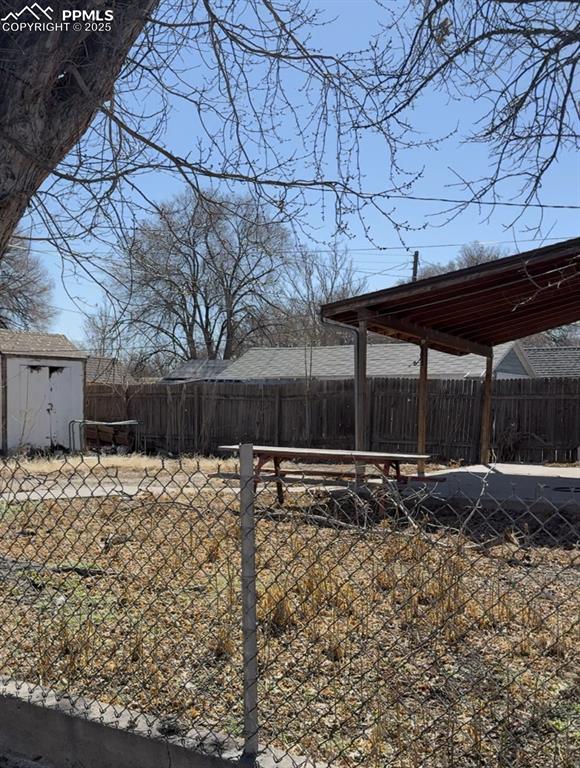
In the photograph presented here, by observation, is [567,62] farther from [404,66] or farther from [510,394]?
[510,394]

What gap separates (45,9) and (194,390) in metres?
18.0

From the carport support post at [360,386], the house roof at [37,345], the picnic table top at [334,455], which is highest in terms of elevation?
the house roof at [37,345]

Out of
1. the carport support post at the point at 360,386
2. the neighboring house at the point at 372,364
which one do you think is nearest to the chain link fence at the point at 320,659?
the carport support post at the point at 360,386

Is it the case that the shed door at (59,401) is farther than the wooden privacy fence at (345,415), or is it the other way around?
the shed door at (59,401)

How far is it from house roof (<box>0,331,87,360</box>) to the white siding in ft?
0.59

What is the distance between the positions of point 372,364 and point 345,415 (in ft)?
18.4

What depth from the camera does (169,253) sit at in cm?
637

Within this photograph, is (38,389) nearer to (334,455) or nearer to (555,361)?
(334,455)

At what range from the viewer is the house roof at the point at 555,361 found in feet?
92.4

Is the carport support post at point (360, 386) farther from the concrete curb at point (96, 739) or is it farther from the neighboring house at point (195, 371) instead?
the neighboring house at point (195, 371)

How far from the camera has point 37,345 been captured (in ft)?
71.6

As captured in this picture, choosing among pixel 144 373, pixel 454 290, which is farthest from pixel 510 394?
pixel 144 373

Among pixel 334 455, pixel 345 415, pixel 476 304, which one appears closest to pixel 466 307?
pixel 476 304

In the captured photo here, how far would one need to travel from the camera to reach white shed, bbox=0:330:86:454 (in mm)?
20281
